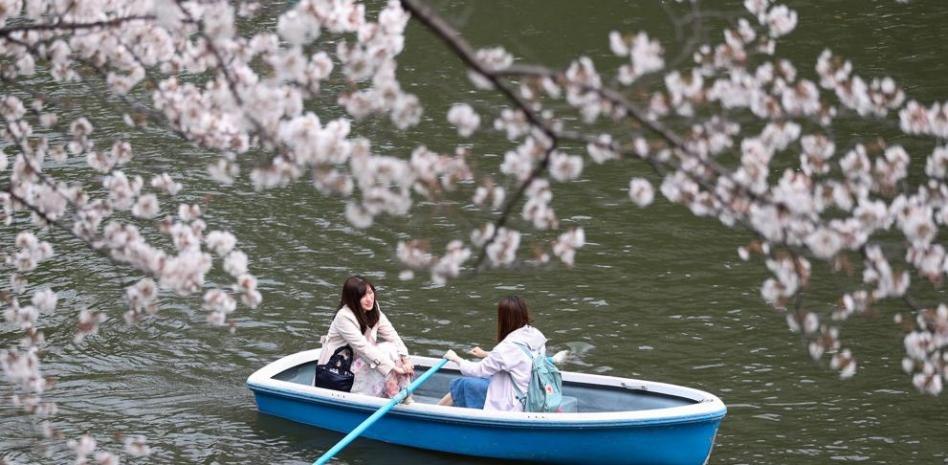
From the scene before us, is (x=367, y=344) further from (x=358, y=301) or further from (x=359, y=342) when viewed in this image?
(x=358, y=301)

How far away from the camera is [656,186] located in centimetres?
1555

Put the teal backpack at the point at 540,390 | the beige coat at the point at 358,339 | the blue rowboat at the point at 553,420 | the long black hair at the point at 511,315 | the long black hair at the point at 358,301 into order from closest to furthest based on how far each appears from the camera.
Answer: the blue rowboat at the point at 553,420 < the long black hair at the point at 511,315 < the teal backpack at the point at 540,390 < the long black hair at the point at 358,301 < the beige coat at the point at 358,339

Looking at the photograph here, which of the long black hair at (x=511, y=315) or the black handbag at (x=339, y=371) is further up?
the long black hair at (x=511, y=315)

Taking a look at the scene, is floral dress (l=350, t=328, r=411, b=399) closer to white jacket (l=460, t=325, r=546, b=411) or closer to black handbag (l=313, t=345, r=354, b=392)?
black handbag (l=313, t=345, r=354, b=392)

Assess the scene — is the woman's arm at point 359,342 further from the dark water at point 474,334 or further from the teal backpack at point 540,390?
the teal backpack at point 540,390

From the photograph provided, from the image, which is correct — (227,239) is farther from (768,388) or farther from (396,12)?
(768,388)

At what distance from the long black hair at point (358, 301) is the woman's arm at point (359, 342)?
49 mm

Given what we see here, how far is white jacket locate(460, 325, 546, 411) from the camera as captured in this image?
916 cm

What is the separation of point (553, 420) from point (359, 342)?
1718mm

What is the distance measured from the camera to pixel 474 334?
461 inches

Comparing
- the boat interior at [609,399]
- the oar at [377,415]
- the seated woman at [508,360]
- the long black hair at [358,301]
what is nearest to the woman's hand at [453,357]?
the seated woman at [508,360]

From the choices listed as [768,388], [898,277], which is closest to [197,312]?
[768,388]

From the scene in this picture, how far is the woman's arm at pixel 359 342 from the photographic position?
977cm

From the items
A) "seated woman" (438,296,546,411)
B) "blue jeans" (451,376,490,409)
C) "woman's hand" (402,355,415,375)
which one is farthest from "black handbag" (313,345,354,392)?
"seated woman" (438,296,546,411)
